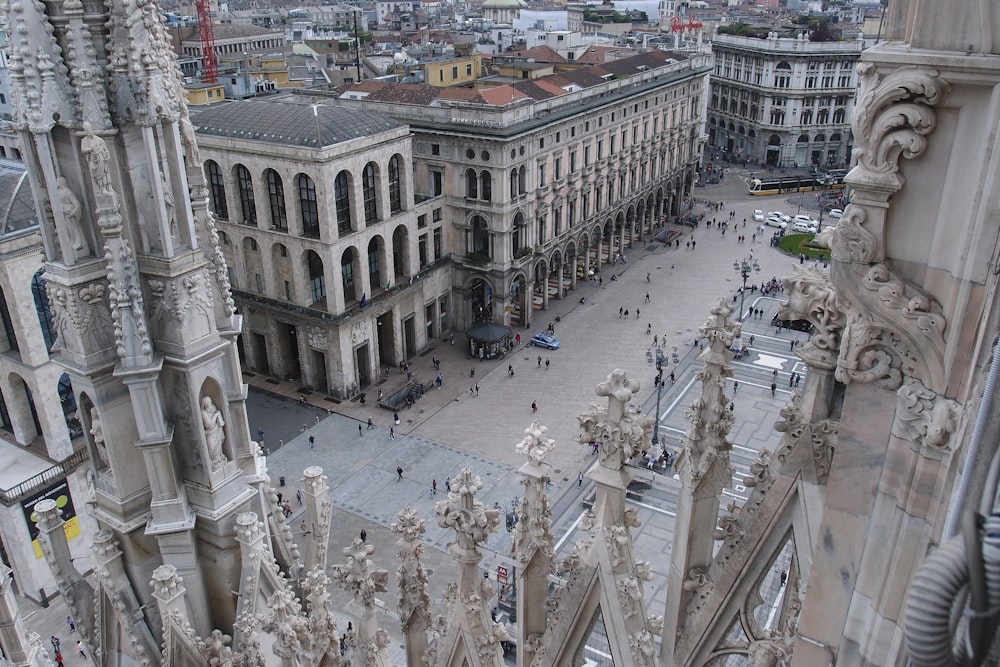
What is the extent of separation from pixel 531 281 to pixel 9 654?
57.3 m

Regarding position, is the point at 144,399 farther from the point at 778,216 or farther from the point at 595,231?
the point at 778,216

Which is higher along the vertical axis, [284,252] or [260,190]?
[260,190]

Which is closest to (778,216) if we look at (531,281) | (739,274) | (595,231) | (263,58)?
(739,274)

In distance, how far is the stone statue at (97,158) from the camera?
10211mm

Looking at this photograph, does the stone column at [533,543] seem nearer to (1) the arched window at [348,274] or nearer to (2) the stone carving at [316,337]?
(2) the stone carving at [316,337]

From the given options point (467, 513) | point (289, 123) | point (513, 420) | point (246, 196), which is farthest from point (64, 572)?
point (246, 196)

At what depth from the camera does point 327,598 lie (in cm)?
1175

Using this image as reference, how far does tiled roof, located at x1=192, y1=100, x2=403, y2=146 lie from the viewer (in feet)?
181

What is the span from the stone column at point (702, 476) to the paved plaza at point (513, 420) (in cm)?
2538

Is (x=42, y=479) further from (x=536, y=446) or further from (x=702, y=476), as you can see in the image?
(x=702, y=476)

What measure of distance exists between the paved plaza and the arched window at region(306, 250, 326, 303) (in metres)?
7.42

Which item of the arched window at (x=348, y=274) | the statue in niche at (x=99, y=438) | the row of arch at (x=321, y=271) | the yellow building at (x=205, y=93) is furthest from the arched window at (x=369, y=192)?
the statue in niche at (x=99, y=438)

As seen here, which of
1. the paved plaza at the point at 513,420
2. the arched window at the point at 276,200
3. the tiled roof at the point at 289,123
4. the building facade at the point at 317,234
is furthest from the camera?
the arched window at the point at 276,200

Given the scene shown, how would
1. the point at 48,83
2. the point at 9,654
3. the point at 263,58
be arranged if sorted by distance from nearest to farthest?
the point at 48,83 < the point at 9,654 < the point at 263,58
